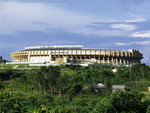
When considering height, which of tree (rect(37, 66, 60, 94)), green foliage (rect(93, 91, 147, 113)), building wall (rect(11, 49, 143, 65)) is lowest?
green foliage (rect(93, 91, 147, 113))

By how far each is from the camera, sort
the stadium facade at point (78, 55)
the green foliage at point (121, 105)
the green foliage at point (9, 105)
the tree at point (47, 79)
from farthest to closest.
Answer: the stadium facade at point (78, 55), the tree at point (47, 79), the green foliage at point (121, 105), the green foliage at point (9, 105)

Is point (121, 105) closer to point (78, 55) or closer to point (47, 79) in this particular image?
point (47, 79)

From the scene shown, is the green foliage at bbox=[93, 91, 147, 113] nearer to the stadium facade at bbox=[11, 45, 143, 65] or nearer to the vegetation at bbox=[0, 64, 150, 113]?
the vegetation at bbox=[0, 64, 150, 113]

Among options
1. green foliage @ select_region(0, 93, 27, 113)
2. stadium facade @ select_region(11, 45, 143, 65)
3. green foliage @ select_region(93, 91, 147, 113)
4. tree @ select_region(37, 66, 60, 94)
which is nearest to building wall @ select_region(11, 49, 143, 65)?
stadium facade @ select_region(11, 45, 143, 65)

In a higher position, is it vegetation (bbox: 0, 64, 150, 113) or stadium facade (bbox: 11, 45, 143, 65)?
stadium facade (bbox: 11, 45, 143, 65)

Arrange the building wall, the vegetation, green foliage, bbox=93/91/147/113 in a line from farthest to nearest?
the building wall
the vegetation
green foliage, bbox=93/91/147/113

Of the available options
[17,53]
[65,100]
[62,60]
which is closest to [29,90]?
[65,100]

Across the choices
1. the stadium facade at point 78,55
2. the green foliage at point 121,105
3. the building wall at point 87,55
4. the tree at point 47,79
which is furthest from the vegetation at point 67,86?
the building wall at point 87,55

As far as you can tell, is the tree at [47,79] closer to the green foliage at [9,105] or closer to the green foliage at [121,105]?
the green foliage at [9,105]

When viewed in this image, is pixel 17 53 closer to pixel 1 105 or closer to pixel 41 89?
pixel 41 89
